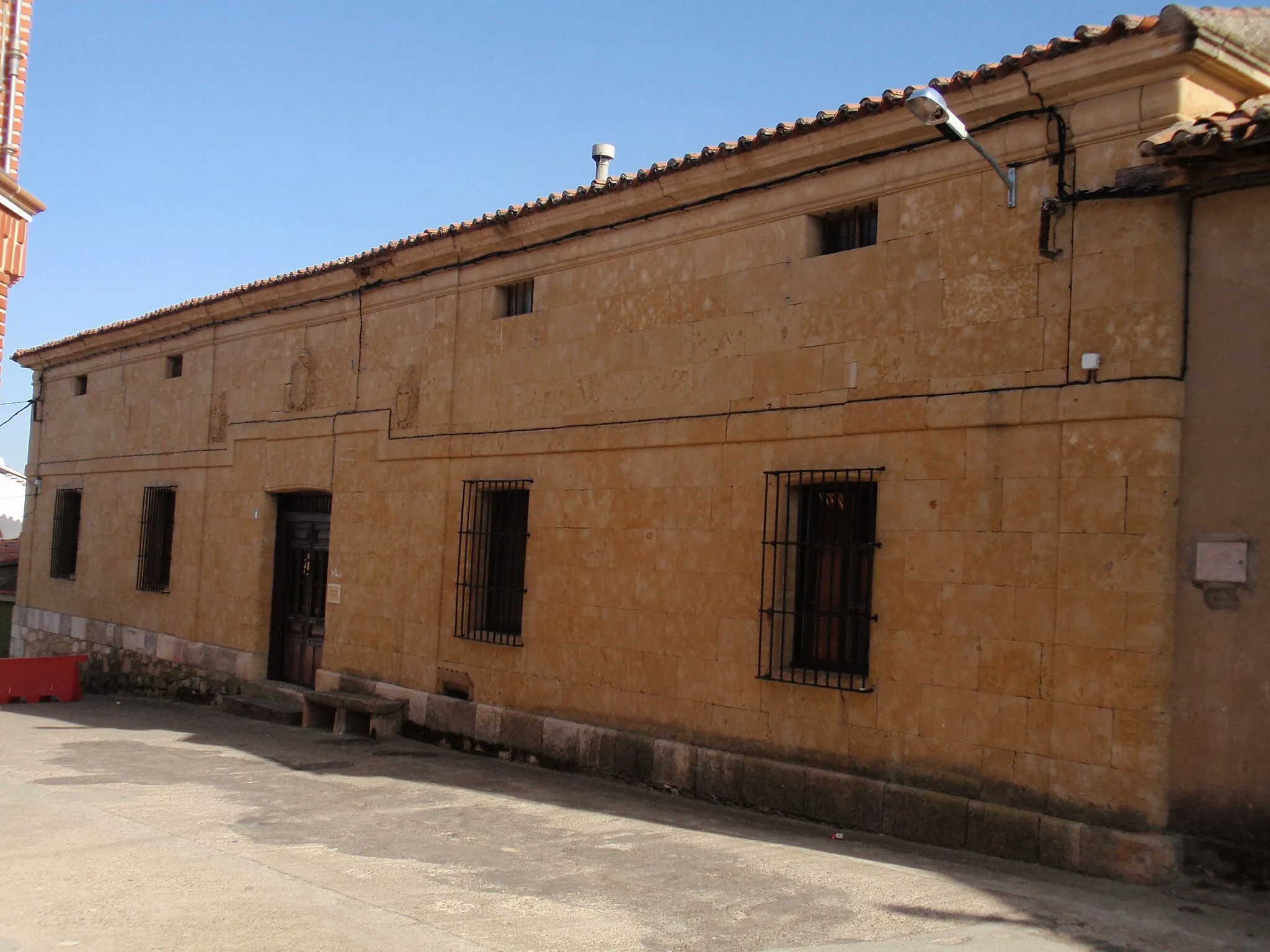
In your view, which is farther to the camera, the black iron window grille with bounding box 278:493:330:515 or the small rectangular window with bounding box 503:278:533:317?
the black iron window grille with bounding box 278:493:330:515

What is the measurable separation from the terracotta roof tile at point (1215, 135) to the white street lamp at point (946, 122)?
0.82 m

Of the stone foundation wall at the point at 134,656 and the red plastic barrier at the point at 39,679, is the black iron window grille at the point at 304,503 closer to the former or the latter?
the stone foundation wall at the point at 134,656

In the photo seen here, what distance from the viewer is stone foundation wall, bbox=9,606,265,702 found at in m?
14.7

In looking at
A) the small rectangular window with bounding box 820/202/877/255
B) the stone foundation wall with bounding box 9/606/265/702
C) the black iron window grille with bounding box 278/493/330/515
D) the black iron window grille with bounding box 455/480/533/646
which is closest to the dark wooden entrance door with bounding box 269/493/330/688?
the black iron window grille with bounding box 278/493/330/515

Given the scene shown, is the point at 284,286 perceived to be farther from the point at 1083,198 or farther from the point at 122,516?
the point at 1083,198

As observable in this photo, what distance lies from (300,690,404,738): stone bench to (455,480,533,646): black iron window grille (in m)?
1.34

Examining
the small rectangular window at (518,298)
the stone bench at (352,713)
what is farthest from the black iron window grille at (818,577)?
the stone bench at (352,713)

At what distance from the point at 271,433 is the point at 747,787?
335 inches

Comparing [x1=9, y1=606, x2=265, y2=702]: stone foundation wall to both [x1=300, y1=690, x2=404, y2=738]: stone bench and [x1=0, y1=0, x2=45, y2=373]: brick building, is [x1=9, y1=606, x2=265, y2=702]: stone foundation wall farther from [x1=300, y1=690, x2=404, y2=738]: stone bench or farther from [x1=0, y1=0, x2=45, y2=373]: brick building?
[x1=0, y1=0, x2=45, y2=373]: brick building

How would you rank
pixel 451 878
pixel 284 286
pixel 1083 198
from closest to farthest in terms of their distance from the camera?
1. pixel 451 878
2. pixel 1083 198
3. pixel 284 286

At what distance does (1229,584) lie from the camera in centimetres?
627

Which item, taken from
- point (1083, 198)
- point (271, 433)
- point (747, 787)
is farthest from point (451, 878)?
point (271, 433)

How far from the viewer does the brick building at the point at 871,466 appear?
21.0 ft

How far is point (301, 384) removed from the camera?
13938 millimetres
